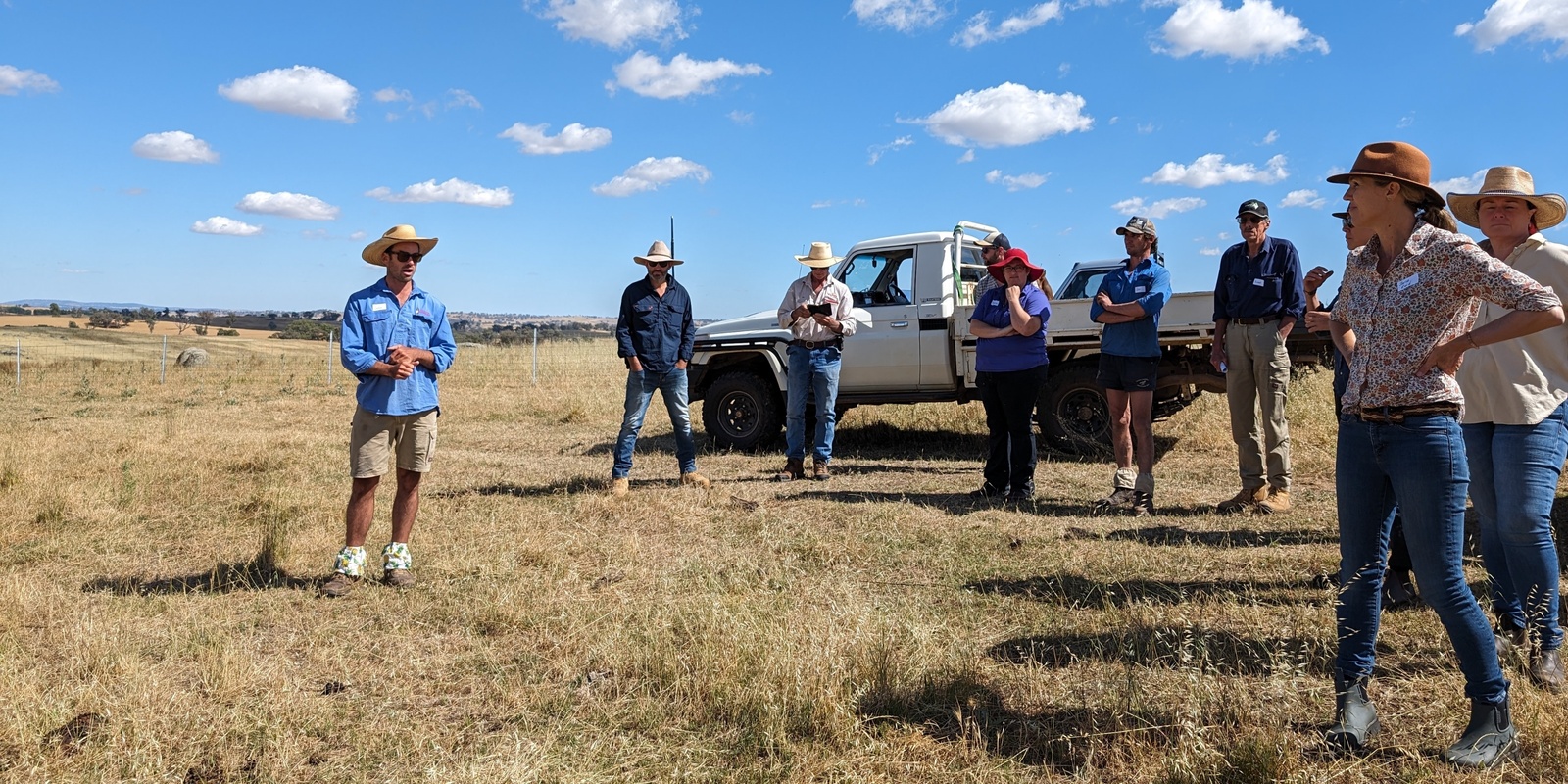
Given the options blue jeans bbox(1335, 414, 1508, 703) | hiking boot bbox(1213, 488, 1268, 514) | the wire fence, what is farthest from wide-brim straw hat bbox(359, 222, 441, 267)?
the wire fence

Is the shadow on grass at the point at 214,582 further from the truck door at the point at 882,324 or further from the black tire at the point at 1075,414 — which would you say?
the black tire at the point at 1075,414

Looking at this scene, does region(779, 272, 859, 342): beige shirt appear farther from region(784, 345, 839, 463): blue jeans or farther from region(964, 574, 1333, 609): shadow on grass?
region(964, 574, 1333, 609): shadow on grass

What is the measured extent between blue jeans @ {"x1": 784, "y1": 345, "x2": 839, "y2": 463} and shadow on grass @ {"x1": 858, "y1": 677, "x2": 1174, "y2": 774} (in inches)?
175

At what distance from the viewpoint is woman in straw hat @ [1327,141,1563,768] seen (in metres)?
2.70

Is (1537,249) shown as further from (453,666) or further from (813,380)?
A: (813,380)

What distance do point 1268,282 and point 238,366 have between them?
82.5 ft

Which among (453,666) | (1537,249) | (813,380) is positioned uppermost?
(1537,249)

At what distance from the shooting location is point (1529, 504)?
331 centimetres

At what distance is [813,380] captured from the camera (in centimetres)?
789

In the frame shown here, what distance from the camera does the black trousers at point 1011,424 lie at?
6902 millimetres

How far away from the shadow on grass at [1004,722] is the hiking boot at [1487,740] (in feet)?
2.32

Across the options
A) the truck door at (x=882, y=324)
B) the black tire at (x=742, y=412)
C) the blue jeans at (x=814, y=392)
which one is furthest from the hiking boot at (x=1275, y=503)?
the black tire at (x=742, y=412)

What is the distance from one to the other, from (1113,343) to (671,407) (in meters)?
3.05

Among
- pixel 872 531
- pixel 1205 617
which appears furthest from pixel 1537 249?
pixel 872 531
